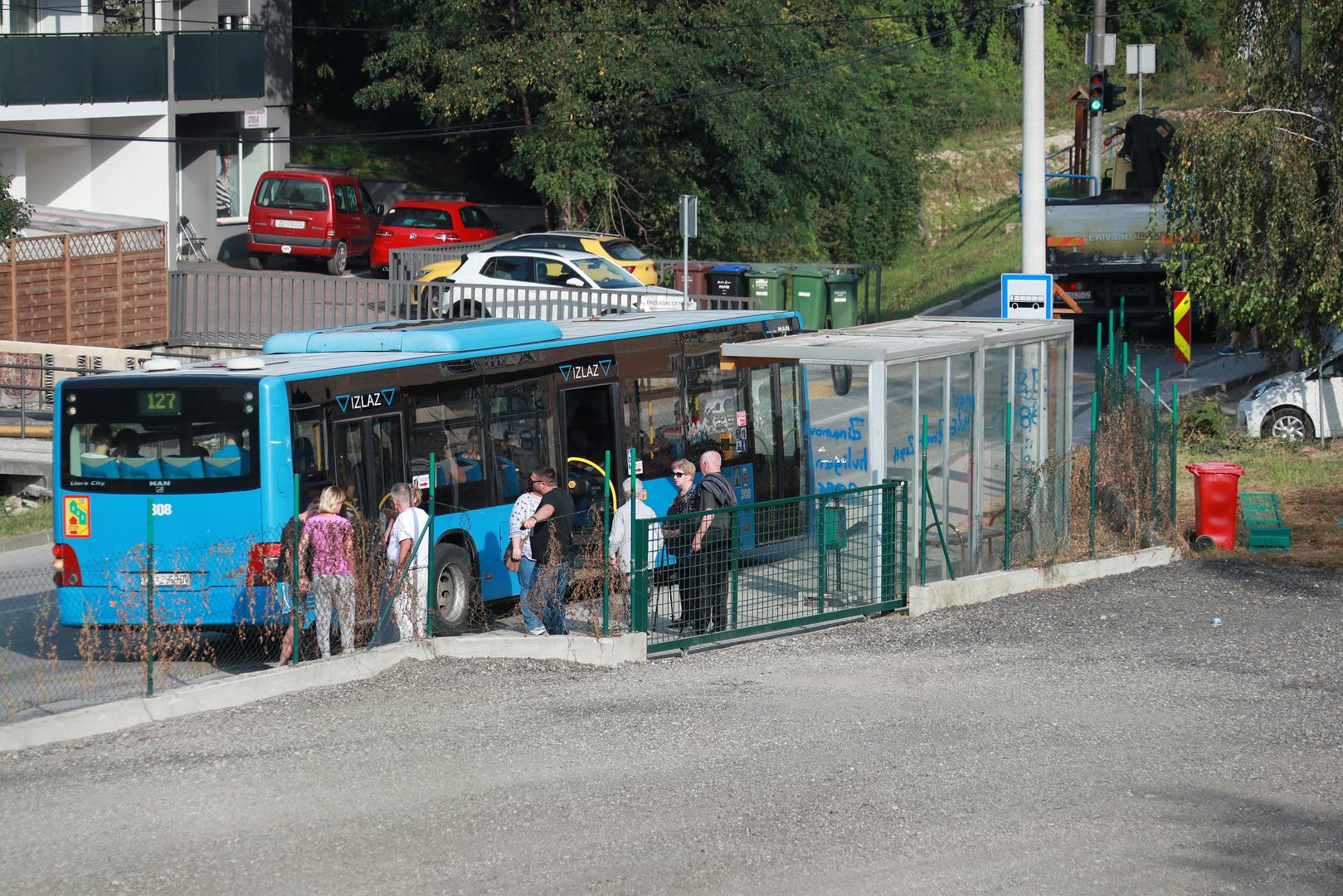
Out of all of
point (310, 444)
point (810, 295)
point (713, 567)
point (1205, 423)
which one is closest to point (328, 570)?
point (310, 444)

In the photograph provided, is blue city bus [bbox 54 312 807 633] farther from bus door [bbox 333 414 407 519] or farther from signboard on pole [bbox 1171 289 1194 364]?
signboard on pole [bbox 1171 289 1194 364]

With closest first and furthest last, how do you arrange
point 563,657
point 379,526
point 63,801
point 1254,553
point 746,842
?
1. point 746,842
2. point 63,801
3. point 563,657
4. point 379,526
5. point 1254,553

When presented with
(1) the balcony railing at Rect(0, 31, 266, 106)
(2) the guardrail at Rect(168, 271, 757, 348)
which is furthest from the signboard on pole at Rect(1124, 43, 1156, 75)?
(1) the balcony railing at Rect(0, 31, 266, 106)

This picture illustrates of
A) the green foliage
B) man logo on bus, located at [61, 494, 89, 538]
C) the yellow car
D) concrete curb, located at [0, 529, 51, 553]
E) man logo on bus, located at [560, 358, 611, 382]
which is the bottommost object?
concrete curb, located at [0, 529, 51, 553]

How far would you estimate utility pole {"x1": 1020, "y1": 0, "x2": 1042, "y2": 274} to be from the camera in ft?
58.9

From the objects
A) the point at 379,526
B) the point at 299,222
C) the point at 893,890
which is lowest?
the point at 893,890

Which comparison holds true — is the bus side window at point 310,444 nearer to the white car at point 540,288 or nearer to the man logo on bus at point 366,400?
the man logo on bus at point 366,400

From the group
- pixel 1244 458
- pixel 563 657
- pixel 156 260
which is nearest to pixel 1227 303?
pixel 1244 458

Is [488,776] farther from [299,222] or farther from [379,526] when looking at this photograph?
[299,222]

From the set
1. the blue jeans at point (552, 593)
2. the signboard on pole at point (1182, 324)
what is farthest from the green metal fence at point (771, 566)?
the signboard on pole at point (1182, 324)

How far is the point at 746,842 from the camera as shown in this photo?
26.2 ft

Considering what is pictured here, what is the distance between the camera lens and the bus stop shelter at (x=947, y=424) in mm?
13852

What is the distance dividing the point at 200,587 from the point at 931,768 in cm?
603

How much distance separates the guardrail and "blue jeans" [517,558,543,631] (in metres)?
13.1
